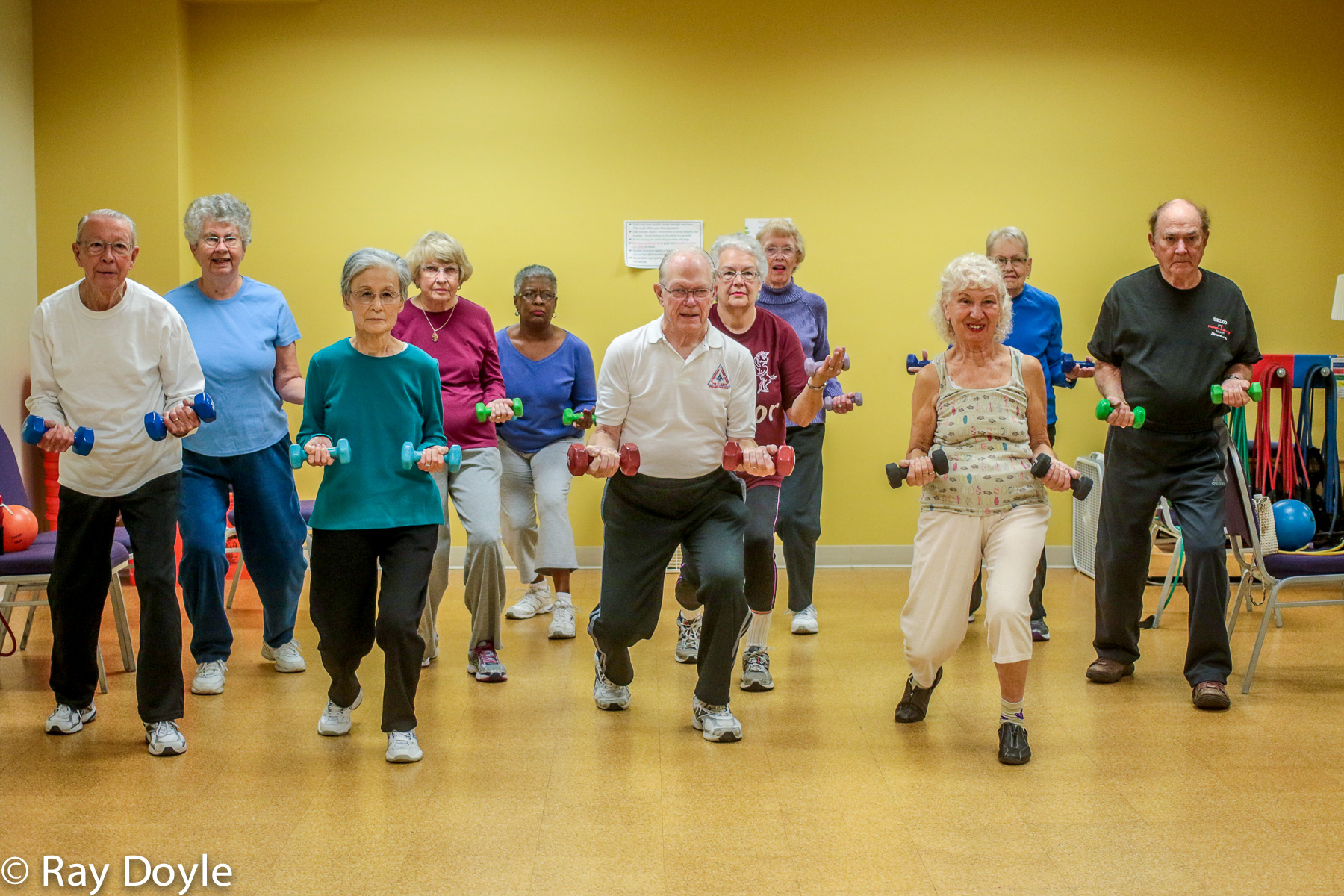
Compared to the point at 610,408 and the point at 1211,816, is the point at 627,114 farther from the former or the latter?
the point at 1211,816

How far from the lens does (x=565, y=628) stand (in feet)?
16.9

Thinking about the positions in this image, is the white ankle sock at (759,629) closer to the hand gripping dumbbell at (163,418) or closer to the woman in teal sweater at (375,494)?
the woman in teal sweater at (375,494)

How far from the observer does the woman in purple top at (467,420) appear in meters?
4.34

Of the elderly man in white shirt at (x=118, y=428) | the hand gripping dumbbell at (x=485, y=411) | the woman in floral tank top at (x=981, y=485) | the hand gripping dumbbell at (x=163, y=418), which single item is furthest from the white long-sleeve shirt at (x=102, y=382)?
the woman in floral tank top at (x=981, y=485)

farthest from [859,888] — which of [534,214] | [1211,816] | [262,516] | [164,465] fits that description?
[534,214]

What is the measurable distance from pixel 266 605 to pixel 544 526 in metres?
1.12

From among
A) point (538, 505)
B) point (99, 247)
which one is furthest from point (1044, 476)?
point (99, 247)

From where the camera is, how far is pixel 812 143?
6.70 meters

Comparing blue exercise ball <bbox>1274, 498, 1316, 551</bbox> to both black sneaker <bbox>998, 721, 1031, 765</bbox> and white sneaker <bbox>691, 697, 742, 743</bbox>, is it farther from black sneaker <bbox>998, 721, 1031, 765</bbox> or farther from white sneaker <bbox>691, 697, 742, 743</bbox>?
white sneaker <bbox>691, 697, 742, 743</bbox>

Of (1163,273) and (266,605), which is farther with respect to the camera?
(266,605)

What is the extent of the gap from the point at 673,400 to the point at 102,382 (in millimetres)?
1657

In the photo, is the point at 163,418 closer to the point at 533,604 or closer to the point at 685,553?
the point at 685,553

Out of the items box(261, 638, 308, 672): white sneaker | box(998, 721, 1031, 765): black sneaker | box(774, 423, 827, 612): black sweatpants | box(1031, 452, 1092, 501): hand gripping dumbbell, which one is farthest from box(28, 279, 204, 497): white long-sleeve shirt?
box(998, 721, 1031, 765): black sneaker

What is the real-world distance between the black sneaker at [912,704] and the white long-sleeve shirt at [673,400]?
1028 mm
